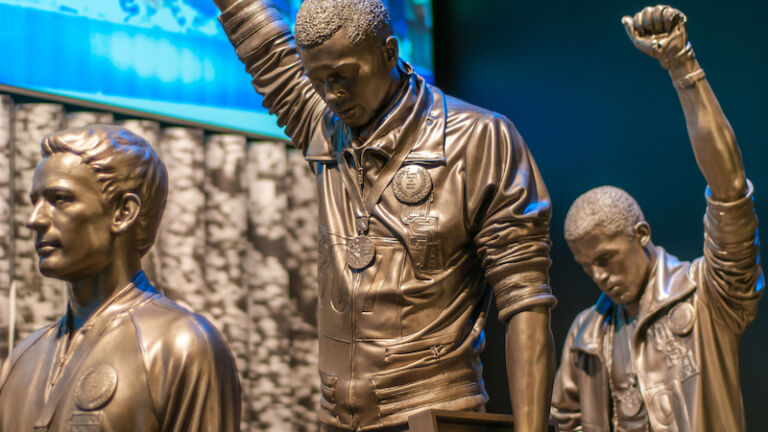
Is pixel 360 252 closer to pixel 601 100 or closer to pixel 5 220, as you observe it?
pixel 5 220

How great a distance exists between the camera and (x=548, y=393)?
2.11m

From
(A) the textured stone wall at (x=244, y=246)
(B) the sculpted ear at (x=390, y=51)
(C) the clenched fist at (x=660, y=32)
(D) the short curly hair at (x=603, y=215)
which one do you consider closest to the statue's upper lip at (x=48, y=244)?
(B) the sculpted ear at (x=390, y=51)

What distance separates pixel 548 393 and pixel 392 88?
29.8 inches

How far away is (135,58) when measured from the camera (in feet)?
14.2

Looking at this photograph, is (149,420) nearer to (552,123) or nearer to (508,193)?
(508,193)

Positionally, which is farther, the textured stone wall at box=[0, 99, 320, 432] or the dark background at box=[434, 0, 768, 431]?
the dark background at box=[434, 0, 768, 431]

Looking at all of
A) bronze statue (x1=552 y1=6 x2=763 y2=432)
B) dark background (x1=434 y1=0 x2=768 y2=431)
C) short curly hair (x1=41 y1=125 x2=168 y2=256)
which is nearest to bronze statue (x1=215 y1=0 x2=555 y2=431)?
short curly hair (x1=41 y1=125 x2=168 y2=256)

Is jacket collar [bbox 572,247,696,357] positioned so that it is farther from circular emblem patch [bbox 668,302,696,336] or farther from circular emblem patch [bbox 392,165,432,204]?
circular emblem patch [bbox 392,165,432,204]

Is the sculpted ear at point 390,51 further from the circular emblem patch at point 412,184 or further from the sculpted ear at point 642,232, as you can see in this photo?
the sculpted ear at point 642,232

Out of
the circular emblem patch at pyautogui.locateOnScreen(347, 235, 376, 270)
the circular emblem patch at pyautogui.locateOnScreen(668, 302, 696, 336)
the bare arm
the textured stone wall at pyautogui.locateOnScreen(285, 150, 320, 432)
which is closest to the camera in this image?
the bare arm

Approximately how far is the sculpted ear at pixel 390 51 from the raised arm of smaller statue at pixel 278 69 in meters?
0.30

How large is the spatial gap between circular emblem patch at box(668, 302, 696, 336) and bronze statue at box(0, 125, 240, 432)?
2295 mm

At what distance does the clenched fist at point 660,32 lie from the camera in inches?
104

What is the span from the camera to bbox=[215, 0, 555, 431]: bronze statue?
2113 millimetres
